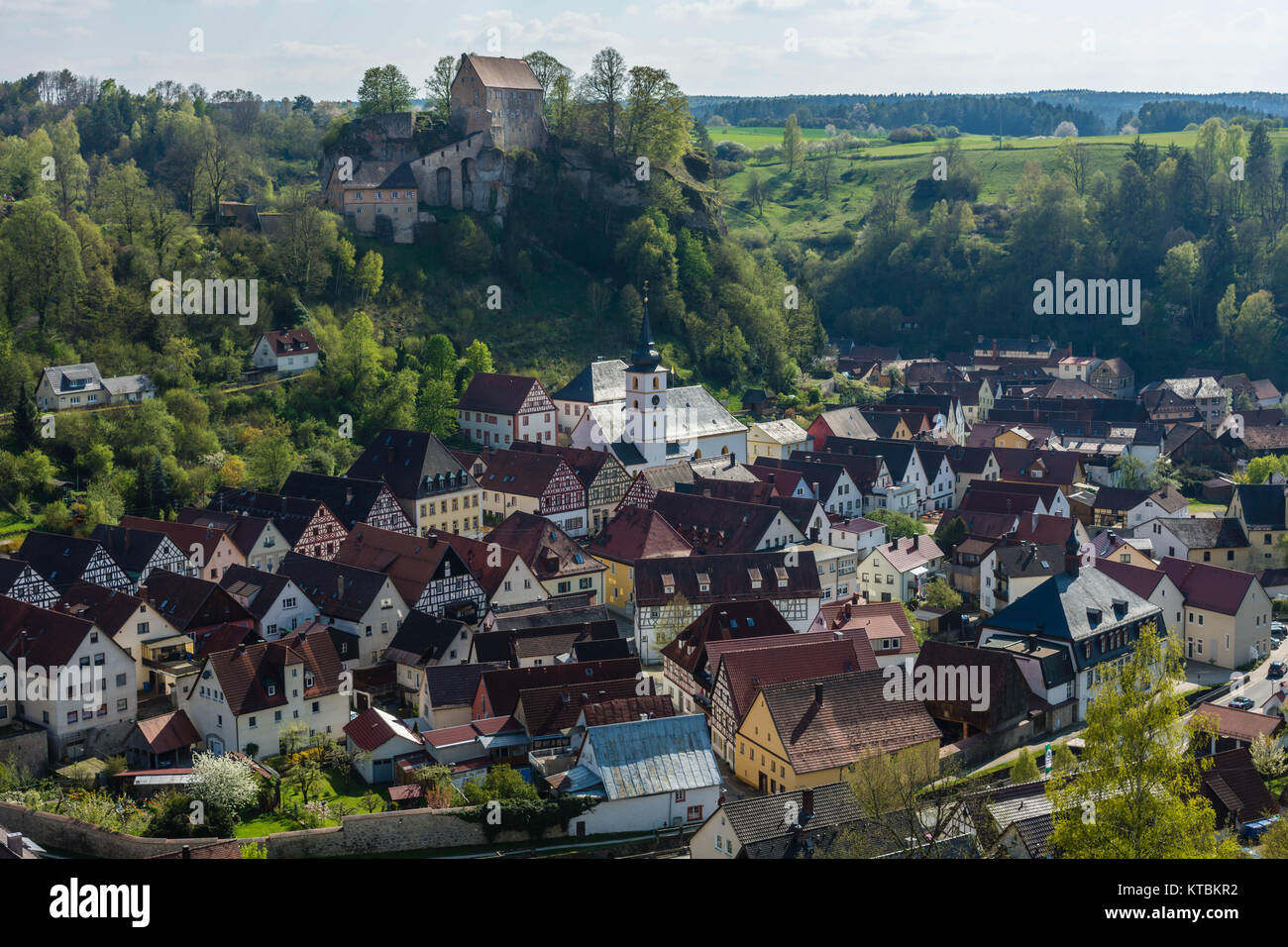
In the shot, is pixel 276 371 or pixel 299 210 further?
pixel 299 210

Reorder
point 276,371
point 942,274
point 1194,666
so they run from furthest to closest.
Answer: point 942,274, point 276,371, point 1194,666

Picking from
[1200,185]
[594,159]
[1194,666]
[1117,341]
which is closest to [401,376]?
[594,159]

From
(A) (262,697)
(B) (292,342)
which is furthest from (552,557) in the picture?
(B) (292,342)

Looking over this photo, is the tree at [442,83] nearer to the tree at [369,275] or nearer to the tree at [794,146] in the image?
the tree at [369,275]

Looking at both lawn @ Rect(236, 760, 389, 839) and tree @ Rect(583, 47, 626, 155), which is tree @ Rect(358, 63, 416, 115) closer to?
tree @ Rect(583, 47, 626, 155)

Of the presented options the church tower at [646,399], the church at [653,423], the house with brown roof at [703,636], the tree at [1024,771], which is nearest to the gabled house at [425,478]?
the church at [653,423]

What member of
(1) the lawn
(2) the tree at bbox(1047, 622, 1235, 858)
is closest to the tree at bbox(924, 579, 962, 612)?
(1) the lawn
